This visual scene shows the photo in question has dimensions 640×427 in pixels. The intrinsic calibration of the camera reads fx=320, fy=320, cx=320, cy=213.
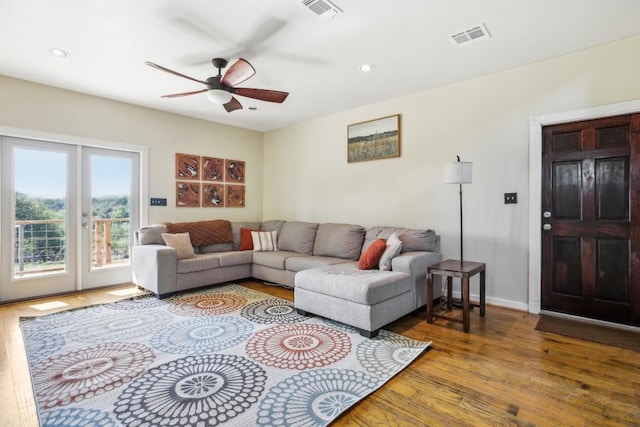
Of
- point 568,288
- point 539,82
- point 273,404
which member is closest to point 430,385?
point 273,404

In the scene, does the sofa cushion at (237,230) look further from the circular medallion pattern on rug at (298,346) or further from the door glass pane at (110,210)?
the circular medallion pattern on rug at (298,346)

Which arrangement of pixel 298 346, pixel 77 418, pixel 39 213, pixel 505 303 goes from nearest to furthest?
1. pixel 77 418
2. pixel 298 346
3. pixel 505 303
4. pixel 39 213

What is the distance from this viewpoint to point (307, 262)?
3961mm

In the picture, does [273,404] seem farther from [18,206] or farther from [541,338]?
[18,206]

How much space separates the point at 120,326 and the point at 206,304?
870mm

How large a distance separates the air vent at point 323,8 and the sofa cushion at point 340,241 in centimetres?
252

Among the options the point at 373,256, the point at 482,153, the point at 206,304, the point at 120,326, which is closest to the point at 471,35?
the point at 482,153

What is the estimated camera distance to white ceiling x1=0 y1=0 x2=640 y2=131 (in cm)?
234

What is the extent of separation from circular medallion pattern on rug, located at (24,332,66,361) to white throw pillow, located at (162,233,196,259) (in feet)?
5.06

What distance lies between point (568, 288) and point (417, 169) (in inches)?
78.5

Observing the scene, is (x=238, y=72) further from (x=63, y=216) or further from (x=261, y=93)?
(x=63, y=216)

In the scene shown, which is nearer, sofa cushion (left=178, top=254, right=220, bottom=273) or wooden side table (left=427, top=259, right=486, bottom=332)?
wooden side table (left=427, top=259, right=486, bottom=332)

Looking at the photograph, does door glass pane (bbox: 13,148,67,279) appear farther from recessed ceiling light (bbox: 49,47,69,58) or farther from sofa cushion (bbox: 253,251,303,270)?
sofa cushion (bbox: 253,251,303,270)

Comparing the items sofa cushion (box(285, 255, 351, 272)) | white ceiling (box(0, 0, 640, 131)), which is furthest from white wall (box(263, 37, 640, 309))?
sofa cushion (box(285, 255, 351, 272))
